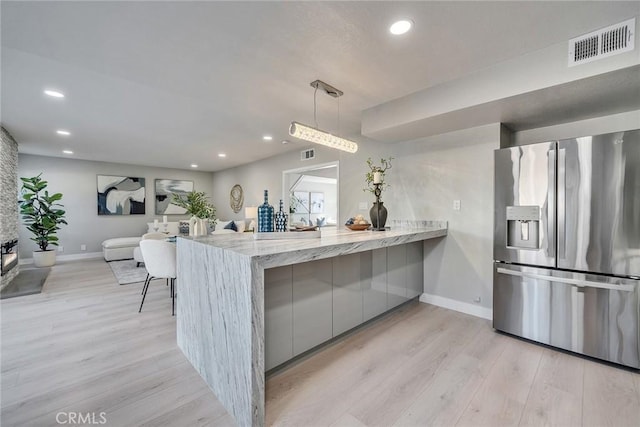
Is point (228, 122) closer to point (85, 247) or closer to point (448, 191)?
point (448, 191)

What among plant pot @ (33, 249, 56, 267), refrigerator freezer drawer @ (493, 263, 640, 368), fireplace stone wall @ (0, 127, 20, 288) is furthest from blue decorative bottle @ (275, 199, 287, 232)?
plant pot @ (33, 249, 56, 267)

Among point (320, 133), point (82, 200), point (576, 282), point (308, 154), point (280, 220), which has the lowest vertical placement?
point (576, 282)

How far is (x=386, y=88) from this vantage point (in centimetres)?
266

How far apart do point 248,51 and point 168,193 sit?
7028mm

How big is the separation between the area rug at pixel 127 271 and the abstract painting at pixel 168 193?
81.9 inches

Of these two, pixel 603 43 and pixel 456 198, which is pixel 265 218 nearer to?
pixel 456 198

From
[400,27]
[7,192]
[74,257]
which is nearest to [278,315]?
[400,27]

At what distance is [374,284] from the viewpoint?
2633 mm

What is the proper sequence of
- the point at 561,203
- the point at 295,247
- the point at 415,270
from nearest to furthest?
the point at 295,247 → the point at 561,203 → the point at 415,270

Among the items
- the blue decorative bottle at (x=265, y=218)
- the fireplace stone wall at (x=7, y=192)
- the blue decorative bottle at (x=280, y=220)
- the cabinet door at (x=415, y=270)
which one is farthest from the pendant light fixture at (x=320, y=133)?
the fireplace stone wall at (x=7, y=192)

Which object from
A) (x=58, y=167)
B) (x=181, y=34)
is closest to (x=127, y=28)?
(x=181, y=34)

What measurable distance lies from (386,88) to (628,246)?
90.2 inches

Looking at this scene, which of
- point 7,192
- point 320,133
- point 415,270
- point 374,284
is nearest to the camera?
point 320,133

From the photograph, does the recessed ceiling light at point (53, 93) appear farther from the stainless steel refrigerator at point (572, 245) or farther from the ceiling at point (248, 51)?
the stainless steel refrigerator at point (572, 245)
